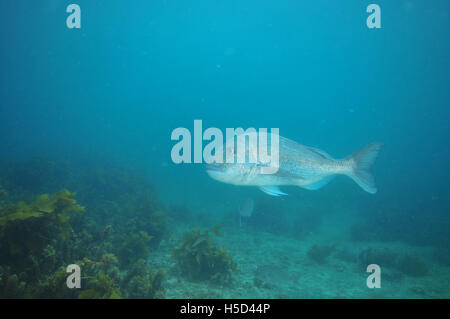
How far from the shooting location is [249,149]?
378 cm

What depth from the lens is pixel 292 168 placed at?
3.92 meters

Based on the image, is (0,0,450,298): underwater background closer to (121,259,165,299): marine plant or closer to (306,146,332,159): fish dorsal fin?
(121,259,165,299): marine plant

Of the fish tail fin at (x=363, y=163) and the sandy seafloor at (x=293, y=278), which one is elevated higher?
the fish tail fin at (x=363, y=163)

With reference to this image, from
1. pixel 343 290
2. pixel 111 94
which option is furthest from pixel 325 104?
pixel 343 290

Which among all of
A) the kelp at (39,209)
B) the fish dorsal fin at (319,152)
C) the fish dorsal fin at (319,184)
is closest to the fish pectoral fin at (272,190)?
the fish dorsal fin at (319,184)

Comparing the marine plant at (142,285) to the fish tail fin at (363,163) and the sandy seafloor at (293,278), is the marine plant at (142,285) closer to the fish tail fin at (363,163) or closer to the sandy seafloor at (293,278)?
the sandy seafloor at (293,278)

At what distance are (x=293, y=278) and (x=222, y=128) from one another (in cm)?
6753

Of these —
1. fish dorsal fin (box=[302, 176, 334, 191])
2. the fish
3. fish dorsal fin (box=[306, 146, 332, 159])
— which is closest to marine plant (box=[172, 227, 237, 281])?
the fish

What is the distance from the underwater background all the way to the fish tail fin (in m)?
2.67

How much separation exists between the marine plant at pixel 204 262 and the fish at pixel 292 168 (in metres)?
1.91

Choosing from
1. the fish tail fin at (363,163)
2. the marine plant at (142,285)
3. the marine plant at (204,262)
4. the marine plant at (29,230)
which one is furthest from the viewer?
the marine plant at (204,262)

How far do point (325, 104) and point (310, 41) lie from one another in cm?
8043

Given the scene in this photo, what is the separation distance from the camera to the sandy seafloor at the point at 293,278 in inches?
163

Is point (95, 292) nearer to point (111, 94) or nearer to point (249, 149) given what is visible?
point (249, 149)
